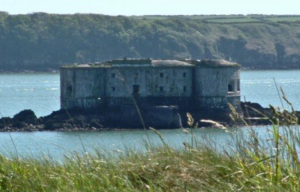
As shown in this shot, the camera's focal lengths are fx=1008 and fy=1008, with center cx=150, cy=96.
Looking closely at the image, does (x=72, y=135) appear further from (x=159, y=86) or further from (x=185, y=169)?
(x=185, y=169)

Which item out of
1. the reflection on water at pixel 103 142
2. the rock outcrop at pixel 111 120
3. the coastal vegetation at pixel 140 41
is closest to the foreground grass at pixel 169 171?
the reflection on water at pixel 103 142

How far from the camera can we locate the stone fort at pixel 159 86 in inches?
1478

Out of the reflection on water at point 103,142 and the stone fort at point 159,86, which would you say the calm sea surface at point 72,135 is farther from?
the stone fort at point 159,86

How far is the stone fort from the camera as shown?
3753 centimetres

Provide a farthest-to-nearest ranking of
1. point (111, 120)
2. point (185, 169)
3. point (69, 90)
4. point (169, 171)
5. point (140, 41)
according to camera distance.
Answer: point (140, 41) → point (69, 90) → point (111, 120) → point (169, 171) → point (185, 169)

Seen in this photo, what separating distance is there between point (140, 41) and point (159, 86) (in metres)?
62.2

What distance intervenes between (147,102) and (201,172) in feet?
103

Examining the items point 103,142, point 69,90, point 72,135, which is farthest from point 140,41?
point 103,142

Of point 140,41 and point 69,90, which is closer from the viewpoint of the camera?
point 69,90

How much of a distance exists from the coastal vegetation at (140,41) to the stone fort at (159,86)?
183ft

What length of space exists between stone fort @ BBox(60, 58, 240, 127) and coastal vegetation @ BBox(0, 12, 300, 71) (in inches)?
2196

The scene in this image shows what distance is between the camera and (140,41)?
9975 centimetres

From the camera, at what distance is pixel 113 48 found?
101 metres

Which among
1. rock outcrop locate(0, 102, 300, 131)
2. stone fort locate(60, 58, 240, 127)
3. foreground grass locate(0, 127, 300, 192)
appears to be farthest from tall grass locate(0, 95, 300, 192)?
stone fort locate(60, 58, 240, 127)
